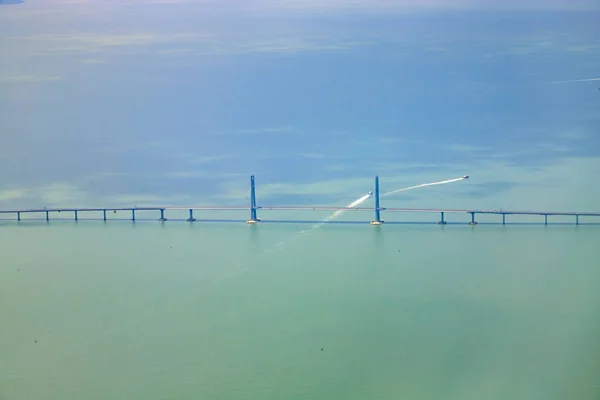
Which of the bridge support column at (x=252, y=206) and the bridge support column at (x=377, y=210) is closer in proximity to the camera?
the bridge support column at (x=377, y=210)

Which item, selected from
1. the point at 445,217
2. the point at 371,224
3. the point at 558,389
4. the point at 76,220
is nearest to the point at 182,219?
the point at 76,220

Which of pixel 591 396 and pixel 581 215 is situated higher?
pixel 581 215

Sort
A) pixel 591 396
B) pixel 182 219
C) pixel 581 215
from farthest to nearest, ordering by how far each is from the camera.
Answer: pixel 182 219 → pixel 581 215 → pixel 591 396

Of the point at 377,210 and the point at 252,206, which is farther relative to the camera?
the point at 252,206

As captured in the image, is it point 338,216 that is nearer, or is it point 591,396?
point 591,396

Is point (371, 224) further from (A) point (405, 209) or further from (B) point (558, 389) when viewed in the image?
(B) point (558, 389)

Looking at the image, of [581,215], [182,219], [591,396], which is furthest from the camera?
[182,219]

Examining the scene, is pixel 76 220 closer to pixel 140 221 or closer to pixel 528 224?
pixel 140 221

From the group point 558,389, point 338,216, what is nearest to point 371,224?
point 338,216

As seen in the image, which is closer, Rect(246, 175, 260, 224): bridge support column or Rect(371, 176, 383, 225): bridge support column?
Rect(371, 176, 383, 225): bridge support column
